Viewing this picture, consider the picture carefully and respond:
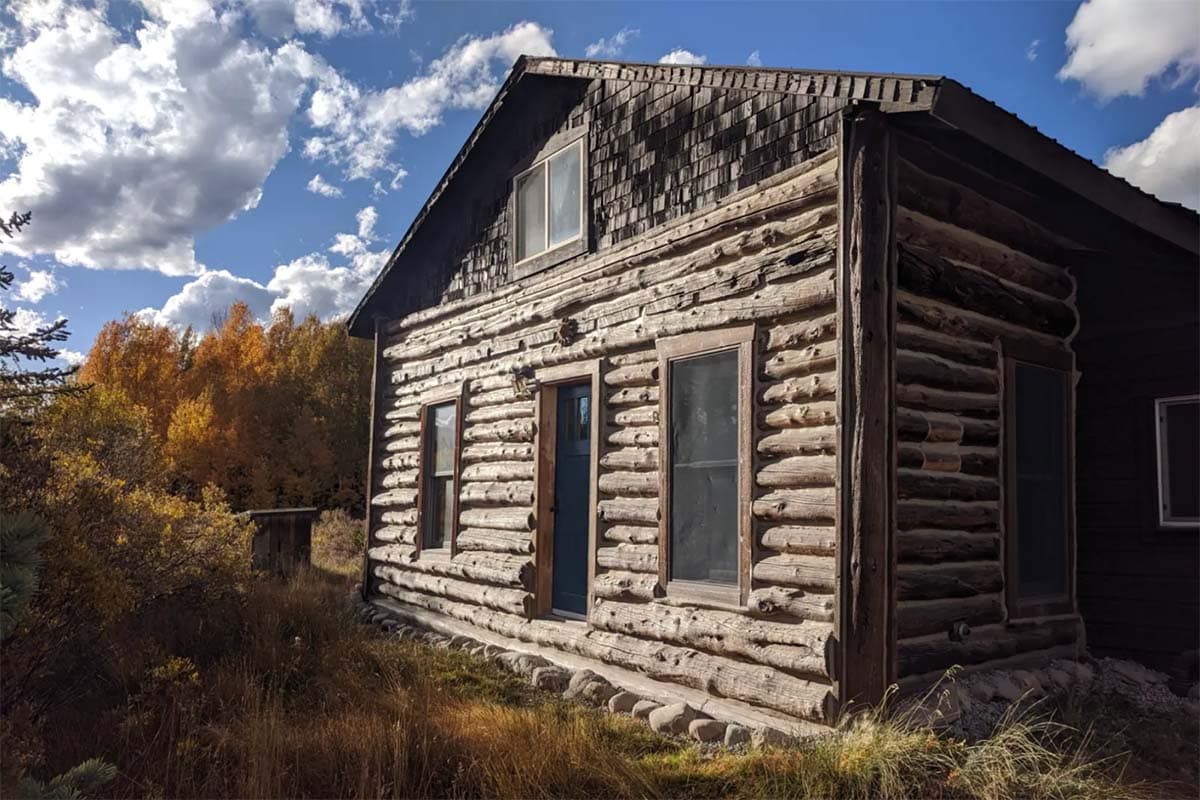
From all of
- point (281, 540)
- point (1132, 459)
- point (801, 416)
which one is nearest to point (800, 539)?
point (801, 416)

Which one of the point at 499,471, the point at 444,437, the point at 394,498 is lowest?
the point at 394,498

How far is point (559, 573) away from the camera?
8.93 m

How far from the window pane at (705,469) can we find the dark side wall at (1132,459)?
339cm

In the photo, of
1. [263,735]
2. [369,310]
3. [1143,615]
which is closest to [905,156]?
[1143,615]

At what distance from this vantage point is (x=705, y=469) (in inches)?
278

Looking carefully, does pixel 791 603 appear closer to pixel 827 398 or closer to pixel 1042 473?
pixel 827 398

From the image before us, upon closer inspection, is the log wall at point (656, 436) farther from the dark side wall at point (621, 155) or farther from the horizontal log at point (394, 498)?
the horizontal log at point (394, 498)

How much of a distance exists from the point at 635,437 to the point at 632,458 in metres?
0.19

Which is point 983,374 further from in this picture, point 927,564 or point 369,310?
point 369,310

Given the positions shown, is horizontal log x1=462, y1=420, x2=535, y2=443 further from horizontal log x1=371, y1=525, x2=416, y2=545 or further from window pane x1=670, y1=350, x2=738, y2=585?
window pane x1=670, y1=350, x2=738, y2=585

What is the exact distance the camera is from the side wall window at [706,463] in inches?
261

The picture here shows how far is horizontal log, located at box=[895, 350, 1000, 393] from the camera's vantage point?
6.11 m

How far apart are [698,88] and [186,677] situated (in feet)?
21.0

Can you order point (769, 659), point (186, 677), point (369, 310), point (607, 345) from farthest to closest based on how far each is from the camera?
point (369, 310)
point (607, 345)
point (186, 677)
point (769, 659)
